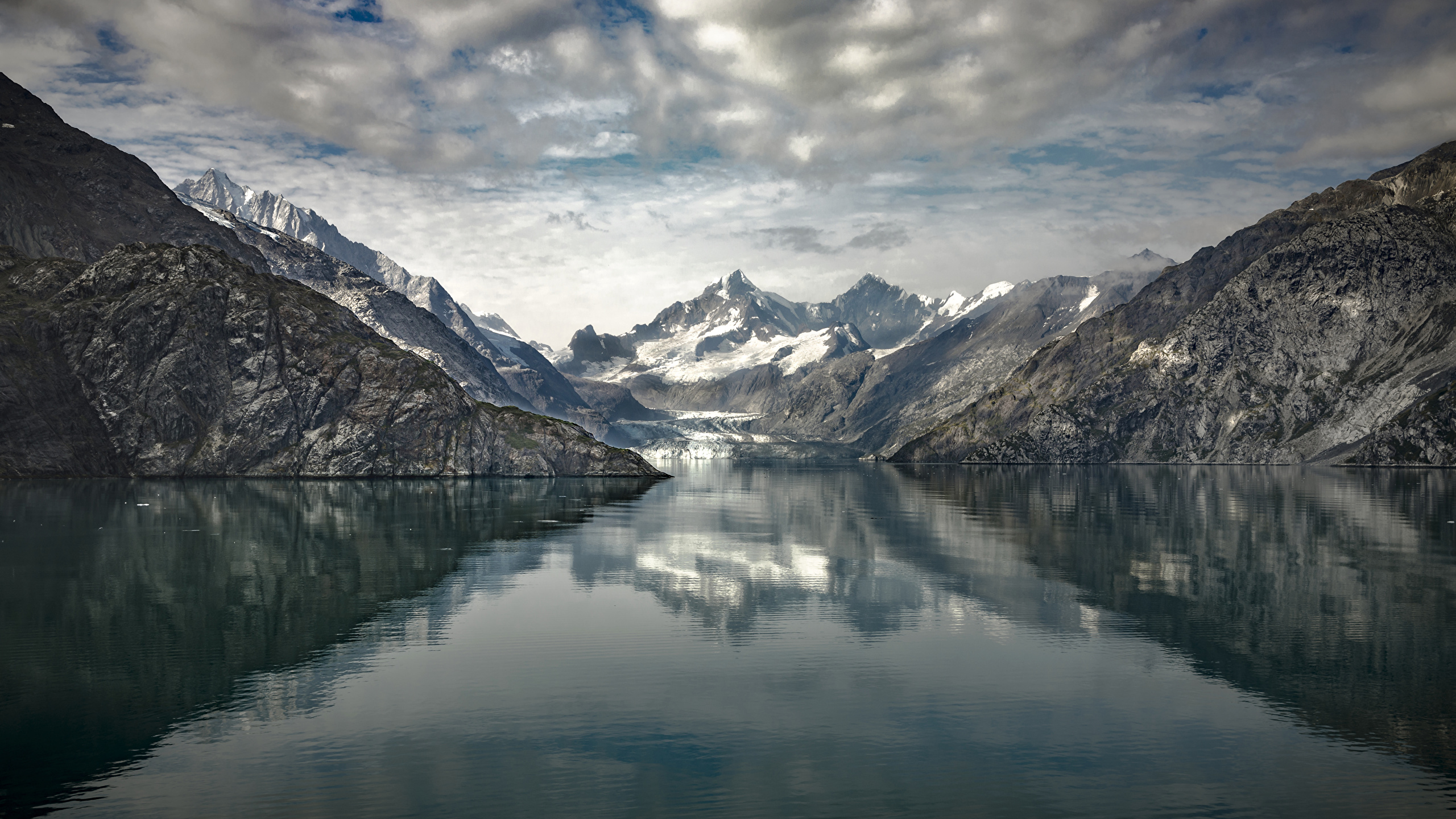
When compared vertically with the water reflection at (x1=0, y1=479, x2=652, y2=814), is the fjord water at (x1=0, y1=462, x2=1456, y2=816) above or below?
below

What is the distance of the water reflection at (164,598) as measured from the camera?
40.5 metres

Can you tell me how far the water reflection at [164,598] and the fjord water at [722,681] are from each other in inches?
14.6

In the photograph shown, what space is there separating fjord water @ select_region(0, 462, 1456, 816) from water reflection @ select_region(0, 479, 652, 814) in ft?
1.22

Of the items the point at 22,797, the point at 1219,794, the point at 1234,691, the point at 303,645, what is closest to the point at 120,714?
the point at 22,797

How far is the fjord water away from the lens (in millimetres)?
34312

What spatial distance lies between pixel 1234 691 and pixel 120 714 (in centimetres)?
5762

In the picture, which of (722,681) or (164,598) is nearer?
(722,681)

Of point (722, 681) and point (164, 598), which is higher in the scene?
point (164, 598)

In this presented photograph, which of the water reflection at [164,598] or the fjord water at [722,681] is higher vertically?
the water reflection at [164,598]

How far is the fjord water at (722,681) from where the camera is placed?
113 feet

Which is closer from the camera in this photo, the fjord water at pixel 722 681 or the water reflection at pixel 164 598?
the fjord water at pixel 722 681

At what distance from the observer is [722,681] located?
161ft

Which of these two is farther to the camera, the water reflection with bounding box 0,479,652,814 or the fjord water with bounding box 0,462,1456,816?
the water reflection with bounding box 0,479,652,814

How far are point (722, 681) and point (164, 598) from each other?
5038 centimetres
